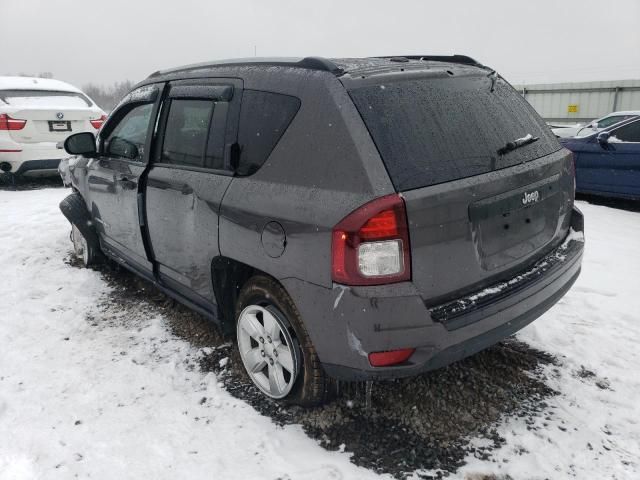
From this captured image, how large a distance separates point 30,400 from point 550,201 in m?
3.08

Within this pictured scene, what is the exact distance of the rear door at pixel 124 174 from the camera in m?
3.46

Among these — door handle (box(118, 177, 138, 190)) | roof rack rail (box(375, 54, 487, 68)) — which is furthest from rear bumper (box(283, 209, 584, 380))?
door handle (box(118, 177, 138, 190))

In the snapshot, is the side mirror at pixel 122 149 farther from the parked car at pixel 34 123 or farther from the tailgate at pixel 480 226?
the parked car at pixel 34 123

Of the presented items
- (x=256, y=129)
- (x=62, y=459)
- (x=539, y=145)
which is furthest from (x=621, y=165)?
(x=62, y=459)

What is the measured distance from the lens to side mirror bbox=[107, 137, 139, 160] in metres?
3.59

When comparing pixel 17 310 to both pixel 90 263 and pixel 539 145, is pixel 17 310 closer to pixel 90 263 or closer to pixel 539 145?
pixel 90 263

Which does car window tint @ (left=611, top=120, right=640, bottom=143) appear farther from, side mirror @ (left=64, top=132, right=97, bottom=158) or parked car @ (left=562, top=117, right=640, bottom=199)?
side mirror @ (left=64, top=132, right=97, bottom=158)

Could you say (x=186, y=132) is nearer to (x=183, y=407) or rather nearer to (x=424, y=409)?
(x=183, y=407)

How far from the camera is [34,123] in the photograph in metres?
7.91

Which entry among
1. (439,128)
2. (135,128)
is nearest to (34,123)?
(135,128)

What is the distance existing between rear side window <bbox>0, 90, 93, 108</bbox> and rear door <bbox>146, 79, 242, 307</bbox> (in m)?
6.18

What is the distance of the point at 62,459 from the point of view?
233 cm

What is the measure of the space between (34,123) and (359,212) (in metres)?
7.80

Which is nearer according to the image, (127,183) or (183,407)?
(183,407)
